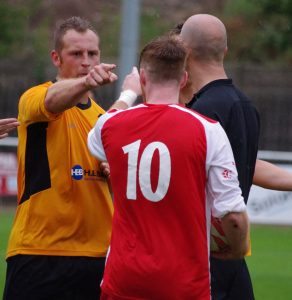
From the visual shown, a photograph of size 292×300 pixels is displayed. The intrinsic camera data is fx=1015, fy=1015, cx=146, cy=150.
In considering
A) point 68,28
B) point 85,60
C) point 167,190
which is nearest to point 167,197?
point 167,190

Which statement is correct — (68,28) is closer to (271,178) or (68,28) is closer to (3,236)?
(271,178)

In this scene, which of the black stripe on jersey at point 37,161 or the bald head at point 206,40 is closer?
the bald head at point 206,40

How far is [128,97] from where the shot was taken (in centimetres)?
547

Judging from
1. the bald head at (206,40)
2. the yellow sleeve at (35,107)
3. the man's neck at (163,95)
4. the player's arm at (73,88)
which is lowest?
the yellow sleeve at (35,107)

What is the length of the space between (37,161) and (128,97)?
876mm

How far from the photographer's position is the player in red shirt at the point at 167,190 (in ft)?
15.4

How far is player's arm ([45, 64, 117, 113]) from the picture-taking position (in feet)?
17.3

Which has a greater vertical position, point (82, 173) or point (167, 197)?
point (167, 197)

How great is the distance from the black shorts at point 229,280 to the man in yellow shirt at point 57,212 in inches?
37.8

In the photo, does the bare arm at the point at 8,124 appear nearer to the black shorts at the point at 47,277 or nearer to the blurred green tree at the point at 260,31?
the black shorts at the point at 47,277

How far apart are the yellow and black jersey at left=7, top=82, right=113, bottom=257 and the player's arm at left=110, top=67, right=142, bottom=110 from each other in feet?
1.98

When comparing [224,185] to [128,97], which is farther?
[128,97]

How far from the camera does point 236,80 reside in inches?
812

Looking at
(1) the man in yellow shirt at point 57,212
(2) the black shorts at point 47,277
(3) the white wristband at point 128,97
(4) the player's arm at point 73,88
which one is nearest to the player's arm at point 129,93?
(3) the white wristband at point 128,97
